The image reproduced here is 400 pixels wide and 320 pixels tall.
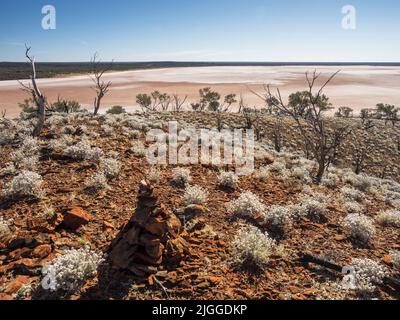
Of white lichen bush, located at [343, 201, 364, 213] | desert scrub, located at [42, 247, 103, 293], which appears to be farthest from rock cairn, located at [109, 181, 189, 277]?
white lichen bush, located at [343, 201, 364, 213]

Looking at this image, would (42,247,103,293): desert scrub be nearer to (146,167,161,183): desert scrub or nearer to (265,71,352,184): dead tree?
(146,167,161,183): desert scrub

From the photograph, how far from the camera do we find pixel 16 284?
18.1ft

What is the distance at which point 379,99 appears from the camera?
111 meters

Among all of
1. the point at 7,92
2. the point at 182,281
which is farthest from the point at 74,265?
the point at 7,92

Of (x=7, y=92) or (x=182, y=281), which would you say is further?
(x=7, y=92)

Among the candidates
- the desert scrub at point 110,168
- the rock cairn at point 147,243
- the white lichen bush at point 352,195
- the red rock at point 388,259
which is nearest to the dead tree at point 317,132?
the white lichen bush at point 352,195

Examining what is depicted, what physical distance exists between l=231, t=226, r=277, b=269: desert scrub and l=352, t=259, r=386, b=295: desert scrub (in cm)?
176

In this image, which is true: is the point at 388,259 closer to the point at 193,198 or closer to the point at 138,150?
the point at 193,198

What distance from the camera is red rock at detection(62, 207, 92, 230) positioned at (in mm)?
7343

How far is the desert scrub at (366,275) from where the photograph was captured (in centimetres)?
596

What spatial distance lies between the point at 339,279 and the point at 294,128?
3839 centimetres

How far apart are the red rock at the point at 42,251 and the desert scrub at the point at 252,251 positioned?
3882mm

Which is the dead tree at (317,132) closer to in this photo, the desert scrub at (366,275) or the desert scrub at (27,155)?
the desert scrub at (366,275)
